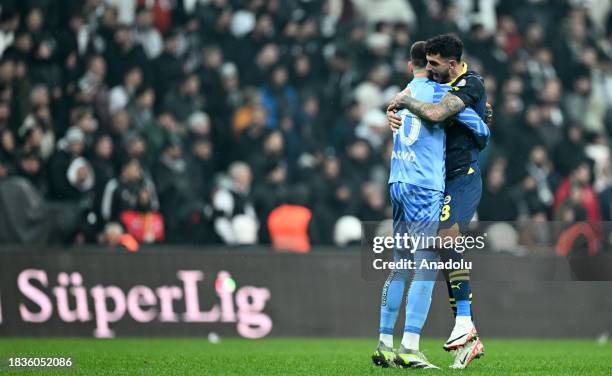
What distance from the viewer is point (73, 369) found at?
959 cm

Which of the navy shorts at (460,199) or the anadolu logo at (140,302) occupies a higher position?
the navy shorts at (460,199)

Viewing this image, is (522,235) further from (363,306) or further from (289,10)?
(289,10)

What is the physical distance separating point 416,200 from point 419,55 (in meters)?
1.03

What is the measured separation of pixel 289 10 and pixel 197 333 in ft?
20.8

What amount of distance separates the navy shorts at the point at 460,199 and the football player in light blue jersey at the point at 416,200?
0.49ft

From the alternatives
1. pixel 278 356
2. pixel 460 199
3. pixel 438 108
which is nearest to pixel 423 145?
pixel 438 108

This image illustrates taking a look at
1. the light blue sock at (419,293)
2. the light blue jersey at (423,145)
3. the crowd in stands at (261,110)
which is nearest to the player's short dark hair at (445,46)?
the light blue jersey at (423,145)

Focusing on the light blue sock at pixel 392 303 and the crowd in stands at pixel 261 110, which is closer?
the light blue sock at pixel 392 303

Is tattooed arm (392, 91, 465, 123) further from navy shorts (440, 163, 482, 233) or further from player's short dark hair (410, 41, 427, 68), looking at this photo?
navy shorts (440, 163, 482, 233)

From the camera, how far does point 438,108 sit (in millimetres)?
9172

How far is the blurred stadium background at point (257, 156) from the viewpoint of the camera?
15.0 m

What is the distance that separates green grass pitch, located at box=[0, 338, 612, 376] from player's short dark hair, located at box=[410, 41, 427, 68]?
2.14 m

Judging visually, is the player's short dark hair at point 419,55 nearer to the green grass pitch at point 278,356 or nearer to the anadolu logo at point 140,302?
the green grass pitch at point 278,356

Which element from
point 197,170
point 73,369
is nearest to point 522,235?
point 197,170
